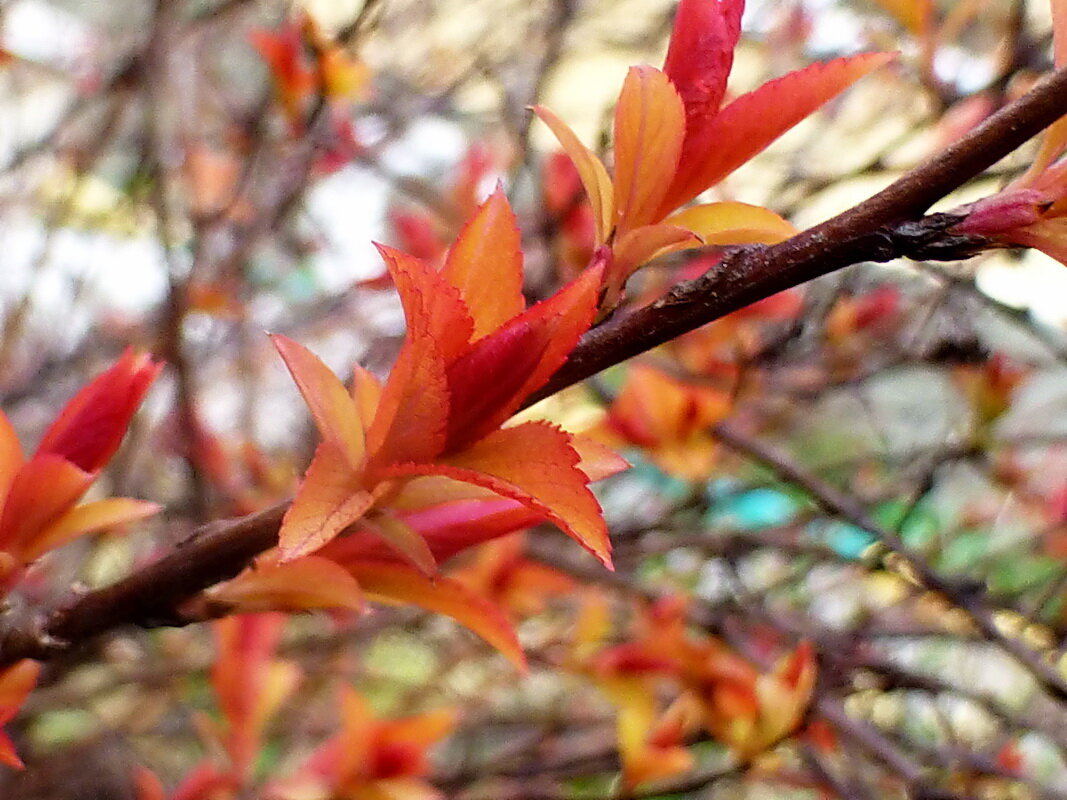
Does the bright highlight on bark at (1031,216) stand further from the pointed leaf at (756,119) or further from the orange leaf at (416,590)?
the orange leaf at (416,590)

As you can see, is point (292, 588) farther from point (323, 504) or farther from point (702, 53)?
point (702, 53)

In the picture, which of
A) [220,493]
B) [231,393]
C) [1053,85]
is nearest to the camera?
[1053,85]

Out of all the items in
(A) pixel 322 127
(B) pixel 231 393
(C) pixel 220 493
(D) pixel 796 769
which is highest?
(B) pixel 231 393

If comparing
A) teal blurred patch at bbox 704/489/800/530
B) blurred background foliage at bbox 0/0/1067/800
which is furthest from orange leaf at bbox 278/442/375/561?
teal blurred patch at bbox 704/489/800/530

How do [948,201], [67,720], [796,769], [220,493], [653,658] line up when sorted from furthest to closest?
[67,720] → [948,201] → [220,493] → [796,769] → [653,658]

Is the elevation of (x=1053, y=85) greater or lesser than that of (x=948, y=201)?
lesser

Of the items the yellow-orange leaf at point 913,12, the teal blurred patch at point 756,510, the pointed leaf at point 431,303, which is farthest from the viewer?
the teal blurred patch at point 756,510

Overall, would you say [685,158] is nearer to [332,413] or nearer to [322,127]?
[332,413]

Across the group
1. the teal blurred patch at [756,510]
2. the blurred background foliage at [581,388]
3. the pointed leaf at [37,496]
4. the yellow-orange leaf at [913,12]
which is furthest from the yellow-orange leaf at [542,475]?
the teal blurred patch at [756,510]

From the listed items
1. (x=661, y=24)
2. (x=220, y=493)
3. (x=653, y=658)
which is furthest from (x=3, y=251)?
(x=653, y=658)

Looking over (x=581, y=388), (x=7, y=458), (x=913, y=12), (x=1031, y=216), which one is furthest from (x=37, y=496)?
(x=581, y=388)
